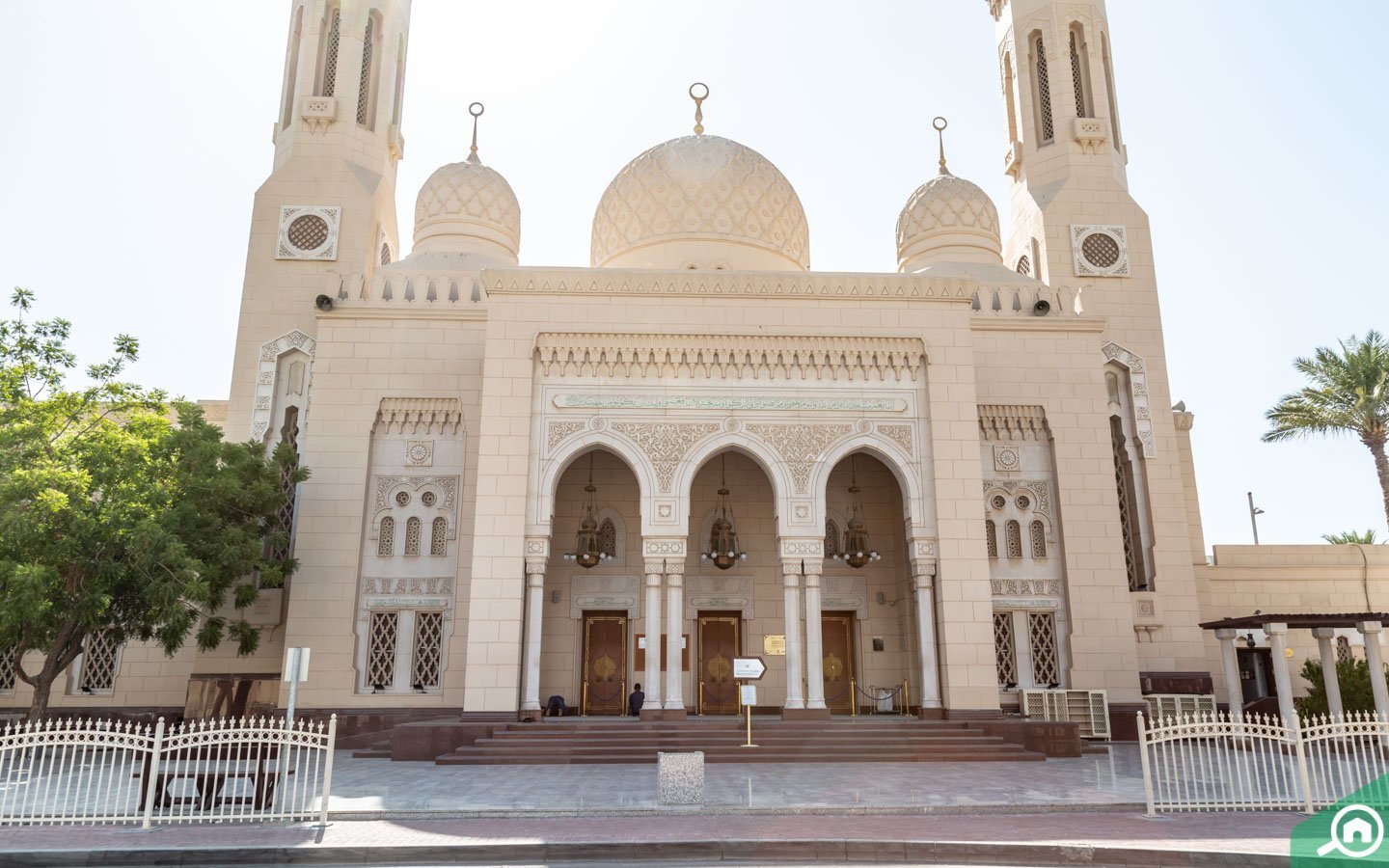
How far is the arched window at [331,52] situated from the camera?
782 inches

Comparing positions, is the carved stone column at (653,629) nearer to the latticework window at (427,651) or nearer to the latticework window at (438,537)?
the latticework window at (427,651)

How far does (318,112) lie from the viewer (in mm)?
19297

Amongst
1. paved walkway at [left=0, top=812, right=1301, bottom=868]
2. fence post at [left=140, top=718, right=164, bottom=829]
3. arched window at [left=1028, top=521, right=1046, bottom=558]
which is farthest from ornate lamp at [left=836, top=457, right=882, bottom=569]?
fence post at [left=140, top=718, right=164, bottom=829]

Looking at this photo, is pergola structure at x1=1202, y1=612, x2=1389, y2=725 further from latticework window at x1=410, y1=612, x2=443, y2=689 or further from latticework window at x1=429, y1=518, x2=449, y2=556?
latticework window at x1=429, y1=518, x2=449, y2=556

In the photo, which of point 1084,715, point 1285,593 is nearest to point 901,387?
point 1084,715

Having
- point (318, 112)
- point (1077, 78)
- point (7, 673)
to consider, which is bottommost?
point (7, 673)

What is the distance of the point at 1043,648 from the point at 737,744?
6.71 meters

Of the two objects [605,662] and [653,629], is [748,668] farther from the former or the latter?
[605,662]

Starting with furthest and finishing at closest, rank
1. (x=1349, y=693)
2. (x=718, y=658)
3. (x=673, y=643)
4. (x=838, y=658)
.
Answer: (x=838, y=658) → (x=718, y=658) → (x=1349, y=693) → (x=673, y=643)

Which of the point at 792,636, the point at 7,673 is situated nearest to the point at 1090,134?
the point at 792,636

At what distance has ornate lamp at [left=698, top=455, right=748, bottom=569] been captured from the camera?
50.9ft

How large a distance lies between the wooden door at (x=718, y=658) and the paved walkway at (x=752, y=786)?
4.59m

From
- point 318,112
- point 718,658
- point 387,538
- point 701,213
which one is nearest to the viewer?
point 387,538

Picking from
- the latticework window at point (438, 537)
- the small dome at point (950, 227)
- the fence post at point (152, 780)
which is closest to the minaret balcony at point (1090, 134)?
the small dome at point (950, 227)
